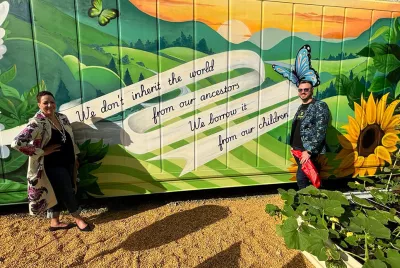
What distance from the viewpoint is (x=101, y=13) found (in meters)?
2.79

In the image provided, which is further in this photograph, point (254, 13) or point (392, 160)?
point (392, 160)

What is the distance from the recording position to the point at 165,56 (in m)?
2.96

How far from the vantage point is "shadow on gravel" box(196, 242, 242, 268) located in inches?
89.2

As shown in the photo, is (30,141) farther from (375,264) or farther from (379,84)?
(379,84)

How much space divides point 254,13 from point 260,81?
0.75m

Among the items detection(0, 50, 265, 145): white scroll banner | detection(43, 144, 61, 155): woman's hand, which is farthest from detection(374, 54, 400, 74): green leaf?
detection(43, 144, 61, 155): woman's hand

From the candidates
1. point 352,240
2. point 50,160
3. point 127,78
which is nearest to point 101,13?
point 127,78

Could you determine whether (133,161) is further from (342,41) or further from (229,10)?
(342,41)

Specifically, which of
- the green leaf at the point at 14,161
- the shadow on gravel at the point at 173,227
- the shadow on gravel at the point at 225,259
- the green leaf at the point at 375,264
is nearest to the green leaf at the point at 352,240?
the green leaf at the point at 375,264

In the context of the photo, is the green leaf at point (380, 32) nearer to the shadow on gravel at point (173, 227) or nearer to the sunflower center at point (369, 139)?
the sunflower center at point (369, 139)

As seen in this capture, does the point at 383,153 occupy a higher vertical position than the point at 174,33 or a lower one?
lower

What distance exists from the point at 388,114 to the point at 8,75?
4.38 meters

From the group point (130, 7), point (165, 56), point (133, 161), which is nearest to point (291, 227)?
point (133, 161)

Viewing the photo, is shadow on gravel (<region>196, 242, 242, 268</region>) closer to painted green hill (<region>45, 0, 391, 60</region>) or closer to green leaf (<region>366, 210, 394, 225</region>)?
green leaf (<region>366, 210, 394, 225</region>)
